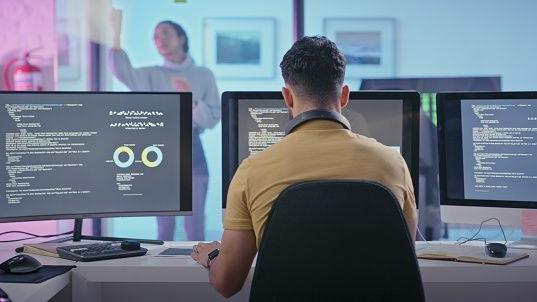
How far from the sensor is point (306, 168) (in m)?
1.44

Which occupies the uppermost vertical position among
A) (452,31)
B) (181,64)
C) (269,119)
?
(452,31)

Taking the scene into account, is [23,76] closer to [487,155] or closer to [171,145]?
[171,145]

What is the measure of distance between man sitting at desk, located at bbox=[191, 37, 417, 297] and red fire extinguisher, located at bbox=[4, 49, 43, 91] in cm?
342

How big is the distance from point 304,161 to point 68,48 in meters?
3.76

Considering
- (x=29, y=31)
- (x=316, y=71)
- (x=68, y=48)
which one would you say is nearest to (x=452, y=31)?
(x=68, y=48)

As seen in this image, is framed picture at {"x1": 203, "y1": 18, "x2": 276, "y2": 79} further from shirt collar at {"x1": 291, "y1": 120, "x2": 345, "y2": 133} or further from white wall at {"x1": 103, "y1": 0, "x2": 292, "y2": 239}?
shirt collar at {"x1": 291, "y1": 120, "x2": 345, "y2": 133}

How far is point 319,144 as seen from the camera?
1.48 metres

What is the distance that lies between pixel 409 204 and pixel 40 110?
1292 mm

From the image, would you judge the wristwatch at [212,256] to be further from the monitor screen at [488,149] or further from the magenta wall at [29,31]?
the magenta wall at [29,31]

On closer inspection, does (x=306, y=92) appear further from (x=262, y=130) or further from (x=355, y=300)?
(x=262, y=130)

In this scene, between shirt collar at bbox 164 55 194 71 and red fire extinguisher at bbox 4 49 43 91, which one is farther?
shirt collar at bbox 164 55 194 71

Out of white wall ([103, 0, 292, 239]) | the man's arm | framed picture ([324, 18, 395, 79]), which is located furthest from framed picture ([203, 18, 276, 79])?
the man's arm

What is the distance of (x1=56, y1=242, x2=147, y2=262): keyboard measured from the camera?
2094 mm

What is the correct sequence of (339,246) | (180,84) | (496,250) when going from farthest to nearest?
(180,84)
(496,250)
(339,246)
